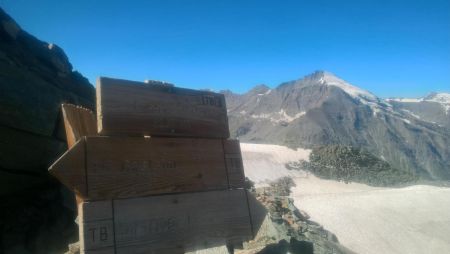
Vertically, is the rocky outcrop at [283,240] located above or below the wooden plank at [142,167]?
below

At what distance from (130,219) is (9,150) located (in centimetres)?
134

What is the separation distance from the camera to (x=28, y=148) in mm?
2768

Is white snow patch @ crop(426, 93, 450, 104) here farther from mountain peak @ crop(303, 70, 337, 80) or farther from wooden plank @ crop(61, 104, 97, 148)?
wooden plank @ crop(61, 104, 97, 148)

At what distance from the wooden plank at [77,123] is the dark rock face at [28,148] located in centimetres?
70

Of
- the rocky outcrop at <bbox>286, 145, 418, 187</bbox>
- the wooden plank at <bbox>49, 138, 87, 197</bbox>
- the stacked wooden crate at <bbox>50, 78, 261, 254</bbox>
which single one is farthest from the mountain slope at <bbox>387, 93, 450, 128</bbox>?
the wooden plank at <bbox>49, 138, 87, 197</bbox>

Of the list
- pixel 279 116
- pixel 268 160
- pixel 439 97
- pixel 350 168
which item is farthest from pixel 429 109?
pixel 268 160

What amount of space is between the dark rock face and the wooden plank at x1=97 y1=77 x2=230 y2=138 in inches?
41.7

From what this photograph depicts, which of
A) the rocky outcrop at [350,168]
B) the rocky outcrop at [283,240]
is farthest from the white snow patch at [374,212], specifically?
the rocky outcrop at [283,240]

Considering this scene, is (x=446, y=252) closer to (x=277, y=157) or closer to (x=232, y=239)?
(x=232, y=239)

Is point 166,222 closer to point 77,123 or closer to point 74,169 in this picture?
point 74,169

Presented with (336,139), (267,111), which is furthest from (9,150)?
(267,111)

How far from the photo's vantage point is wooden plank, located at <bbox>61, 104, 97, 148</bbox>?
217cm

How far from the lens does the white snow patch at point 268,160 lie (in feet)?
86.7

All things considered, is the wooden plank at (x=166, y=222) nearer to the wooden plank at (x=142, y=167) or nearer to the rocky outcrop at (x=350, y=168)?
the wooden plank at (x=142, y=167)
